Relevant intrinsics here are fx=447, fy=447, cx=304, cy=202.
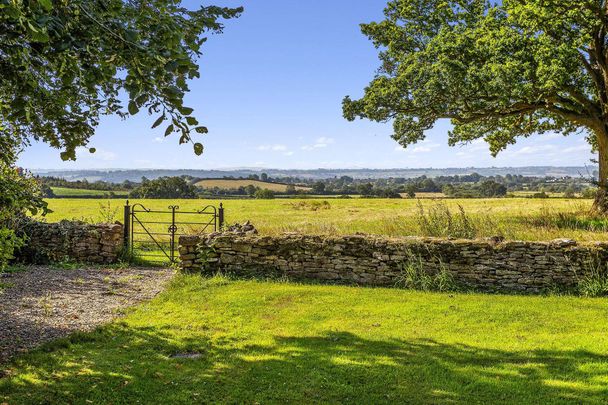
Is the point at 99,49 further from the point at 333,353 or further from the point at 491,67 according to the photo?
the point at 491,67

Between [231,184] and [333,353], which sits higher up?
[231,184]

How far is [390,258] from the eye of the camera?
10562mm

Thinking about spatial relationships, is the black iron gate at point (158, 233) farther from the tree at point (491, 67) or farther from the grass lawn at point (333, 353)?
the tree at point (491, 67)

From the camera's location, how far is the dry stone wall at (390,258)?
995cm

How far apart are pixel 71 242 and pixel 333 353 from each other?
10.1 meters

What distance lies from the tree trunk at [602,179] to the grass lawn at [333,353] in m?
11.3

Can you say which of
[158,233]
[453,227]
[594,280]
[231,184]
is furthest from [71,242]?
[231,184]

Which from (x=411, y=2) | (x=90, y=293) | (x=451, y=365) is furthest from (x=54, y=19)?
(x=411, y=2)

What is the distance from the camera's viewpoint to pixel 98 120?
5.89 metres

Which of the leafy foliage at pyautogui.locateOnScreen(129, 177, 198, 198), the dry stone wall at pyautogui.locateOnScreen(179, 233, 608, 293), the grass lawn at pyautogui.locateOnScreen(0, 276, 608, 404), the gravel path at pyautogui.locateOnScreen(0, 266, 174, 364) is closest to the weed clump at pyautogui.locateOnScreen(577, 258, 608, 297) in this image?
the dry stone wall at pyautogui.locateOnScreen(179, 233, 608, 293)

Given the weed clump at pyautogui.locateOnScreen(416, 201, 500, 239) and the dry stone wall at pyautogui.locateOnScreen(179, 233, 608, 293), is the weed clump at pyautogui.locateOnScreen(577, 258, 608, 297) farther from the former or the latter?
the weed clump at pyautogui.locateOnScreen(416, 201, 500, 239)

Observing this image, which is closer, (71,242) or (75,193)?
(71,242)

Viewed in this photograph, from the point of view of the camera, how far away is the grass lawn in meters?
4.98

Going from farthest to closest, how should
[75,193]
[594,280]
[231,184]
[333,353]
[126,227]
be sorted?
[231,184] < [75,193] < [126,227] < [594,280] < [333,353]
